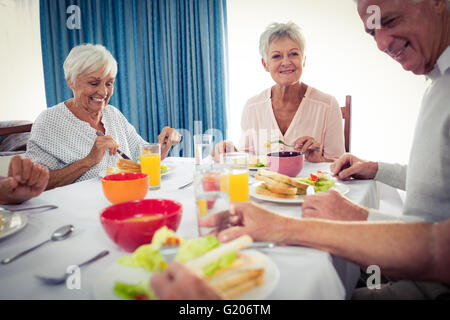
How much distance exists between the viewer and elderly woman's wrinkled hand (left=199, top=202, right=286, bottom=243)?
0.66m

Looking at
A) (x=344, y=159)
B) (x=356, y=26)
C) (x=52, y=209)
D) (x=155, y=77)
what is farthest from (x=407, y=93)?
(x=52, y=209)

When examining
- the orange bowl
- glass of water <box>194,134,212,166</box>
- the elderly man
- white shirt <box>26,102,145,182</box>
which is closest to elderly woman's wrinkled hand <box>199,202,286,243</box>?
the elderly man

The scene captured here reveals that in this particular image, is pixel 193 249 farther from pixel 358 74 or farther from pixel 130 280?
pixel 358 74

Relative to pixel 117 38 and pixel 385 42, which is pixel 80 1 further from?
pixel 385 42

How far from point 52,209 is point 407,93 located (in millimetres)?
3037

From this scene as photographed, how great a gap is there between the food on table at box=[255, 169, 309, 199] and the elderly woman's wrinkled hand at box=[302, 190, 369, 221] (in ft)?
0.37

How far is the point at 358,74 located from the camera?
3031mm

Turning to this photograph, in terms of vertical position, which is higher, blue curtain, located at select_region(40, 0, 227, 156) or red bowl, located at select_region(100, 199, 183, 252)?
blue curtain, located at select_region(40, 0, 227, 156)

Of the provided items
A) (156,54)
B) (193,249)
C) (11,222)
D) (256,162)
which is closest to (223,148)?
(256,162)

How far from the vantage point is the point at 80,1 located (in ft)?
12.4

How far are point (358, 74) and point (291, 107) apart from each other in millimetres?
1210

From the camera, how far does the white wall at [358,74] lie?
2936 mm

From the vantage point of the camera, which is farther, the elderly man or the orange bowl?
the orange bowl

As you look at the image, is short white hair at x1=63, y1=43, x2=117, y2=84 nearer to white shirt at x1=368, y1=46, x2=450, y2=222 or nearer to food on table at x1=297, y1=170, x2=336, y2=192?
food on table at x1=297, y1=170, x2=336, y2=192
